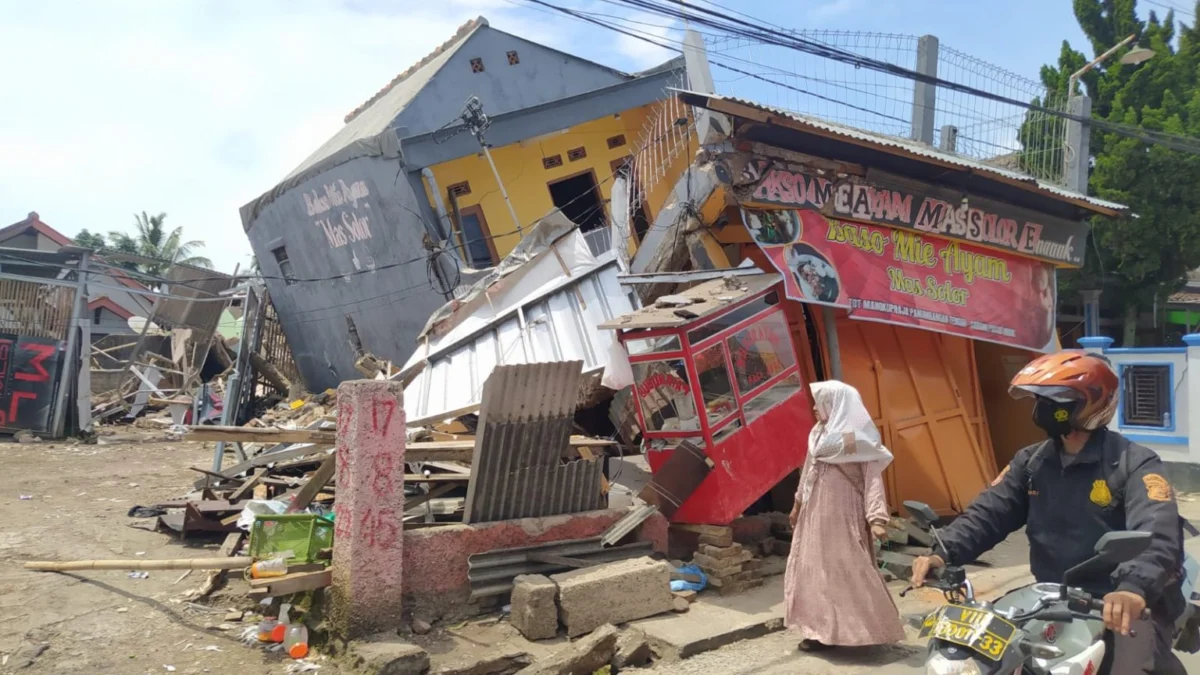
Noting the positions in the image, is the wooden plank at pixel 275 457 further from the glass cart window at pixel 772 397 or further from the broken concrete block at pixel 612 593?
the glass cart window at pixel 772 397

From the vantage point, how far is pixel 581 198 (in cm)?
1577

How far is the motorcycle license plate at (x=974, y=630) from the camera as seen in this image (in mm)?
2391

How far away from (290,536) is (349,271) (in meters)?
11.6

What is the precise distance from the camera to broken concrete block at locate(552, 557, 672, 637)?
5586 millimetres

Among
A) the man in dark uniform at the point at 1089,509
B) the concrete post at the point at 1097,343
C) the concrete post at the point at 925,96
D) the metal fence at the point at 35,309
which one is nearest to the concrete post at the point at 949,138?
the concrete post at the point at 925,96

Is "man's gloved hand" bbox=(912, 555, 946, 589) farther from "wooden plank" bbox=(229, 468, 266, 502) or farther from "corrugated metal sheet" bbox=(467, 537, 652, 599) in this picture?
"wooden plank" bbox=(229, 468, 266, 502)

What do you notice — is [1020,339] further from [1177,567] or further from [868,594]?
[1177,567]

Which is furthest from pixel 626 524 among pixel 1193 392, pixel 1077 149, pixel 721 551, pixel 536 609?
pixel 1077 149

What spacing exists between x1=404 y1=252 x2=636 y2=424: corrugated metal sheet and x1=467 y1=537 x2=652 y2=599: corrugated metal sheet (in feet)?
8.92

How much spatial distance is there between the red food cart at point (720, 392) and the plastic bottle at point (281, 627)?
3.07 meters

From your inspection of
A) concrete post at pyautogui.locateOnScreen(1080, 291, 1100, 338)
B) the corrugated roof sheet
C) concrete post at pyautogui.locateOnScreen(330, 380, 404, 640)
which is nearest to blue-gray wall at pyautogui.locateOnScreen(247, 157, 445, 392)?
the corrugated roof sheet

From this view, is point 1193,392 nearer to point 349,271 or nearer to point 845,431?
point 845,431

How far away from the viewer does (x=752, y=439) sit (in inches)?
280

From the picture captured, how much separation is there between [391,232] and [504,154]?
2.37 meters
